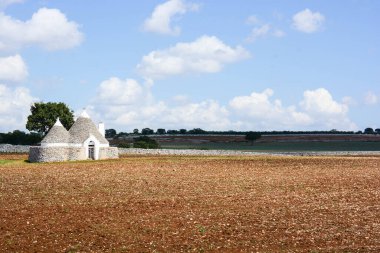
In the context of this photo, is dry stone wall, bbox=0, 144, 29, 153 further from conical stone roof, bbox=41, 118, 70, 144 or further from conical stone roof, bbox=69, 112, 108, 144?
conical stone roof, bbox=41, 118, 70, 144

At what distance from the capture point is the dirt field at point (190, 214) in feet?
64.5

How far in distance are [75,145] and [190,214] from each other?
146 ft

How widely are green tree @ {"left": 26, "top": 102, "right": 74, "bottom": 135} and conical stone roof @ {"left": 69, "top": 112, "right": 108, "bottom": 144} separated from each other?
3168 centimetres

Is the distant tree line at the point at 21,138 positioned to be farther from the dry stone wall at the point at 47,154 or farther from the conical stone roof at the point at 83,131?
the dry stone wall at the point at 47,154

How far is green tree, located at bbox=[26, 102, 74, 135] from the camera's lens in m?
100

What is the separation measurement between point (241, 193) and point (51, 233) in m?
12.8

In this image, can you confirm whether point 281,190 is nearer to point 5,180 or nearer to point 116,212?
point 116,212

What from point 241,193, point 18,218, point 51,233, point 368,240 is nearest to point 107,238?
point 51,233

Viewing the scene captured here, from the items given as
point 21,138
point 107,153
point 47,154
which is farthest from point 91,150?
point 21,138

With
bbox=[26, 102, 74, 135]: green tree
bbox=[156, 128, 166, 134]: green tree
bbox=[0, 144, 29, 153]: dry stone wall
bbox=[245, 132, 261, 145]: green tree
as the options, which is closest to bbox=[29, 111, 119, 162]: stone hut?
bbox=[0, 144, 29, 153]: dry stone wall

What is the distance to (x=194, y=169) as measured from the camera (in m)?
48.7

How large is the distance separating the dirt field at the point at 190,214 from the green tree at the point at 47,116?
60164 mm

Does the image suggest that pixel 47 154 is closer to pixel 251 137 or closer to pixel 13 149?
pixel 13 149

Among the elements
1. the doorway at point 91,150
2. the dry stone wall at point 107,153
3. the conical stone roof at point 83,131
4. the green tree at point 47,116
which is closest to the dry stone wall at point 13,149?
the green tree at point 47,116
